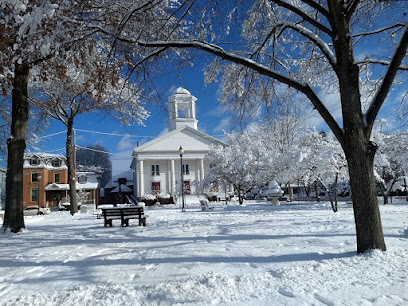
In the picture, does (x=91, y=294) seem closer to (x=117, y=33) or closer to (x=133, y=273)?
(x=133, y=273)

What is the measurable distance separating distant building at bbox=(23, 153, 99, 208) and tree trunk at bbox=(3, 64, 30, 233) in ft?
106

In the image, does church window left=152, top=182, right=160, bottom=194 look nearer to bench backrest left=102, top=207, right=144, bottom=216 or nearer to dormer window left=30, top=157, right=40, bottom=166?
dormer window left=30, top=157, right=40, bottom=166

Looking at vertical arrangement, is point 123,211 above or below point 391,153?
below

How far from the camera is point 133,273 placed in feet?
15.8

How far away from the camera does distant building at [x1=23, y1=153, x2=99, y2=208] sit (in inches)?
1671

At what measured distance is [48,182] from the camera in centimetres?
4431

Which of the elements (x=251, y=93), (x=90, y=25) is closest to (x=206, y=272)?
(x=90, y=25)

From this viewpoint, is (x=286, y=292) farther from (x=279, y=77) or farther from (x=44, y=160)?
(x=44, y=160)

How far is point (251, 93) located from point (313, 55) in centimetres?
220

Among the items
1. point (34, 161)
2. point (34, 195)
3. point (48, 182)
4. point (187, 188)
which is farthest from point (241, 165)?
point (34, 195)

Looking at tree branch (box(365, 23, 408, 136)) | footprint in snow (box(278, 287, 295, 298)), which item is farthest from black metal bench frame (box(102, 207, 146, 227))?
tree branch (box(365, 23, 408, 136))

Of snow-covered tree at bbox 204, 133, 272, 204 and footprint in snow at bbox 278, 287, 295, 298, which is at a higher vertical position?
snow-covered tree at bbox 204, 133, 272, 204

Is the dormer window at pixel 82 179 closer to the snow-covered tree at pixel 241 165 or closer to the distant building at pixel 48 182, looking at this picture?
the distant building at pixel 48 182

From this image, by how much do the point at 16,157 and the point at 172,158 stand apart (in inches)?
→ 1356
